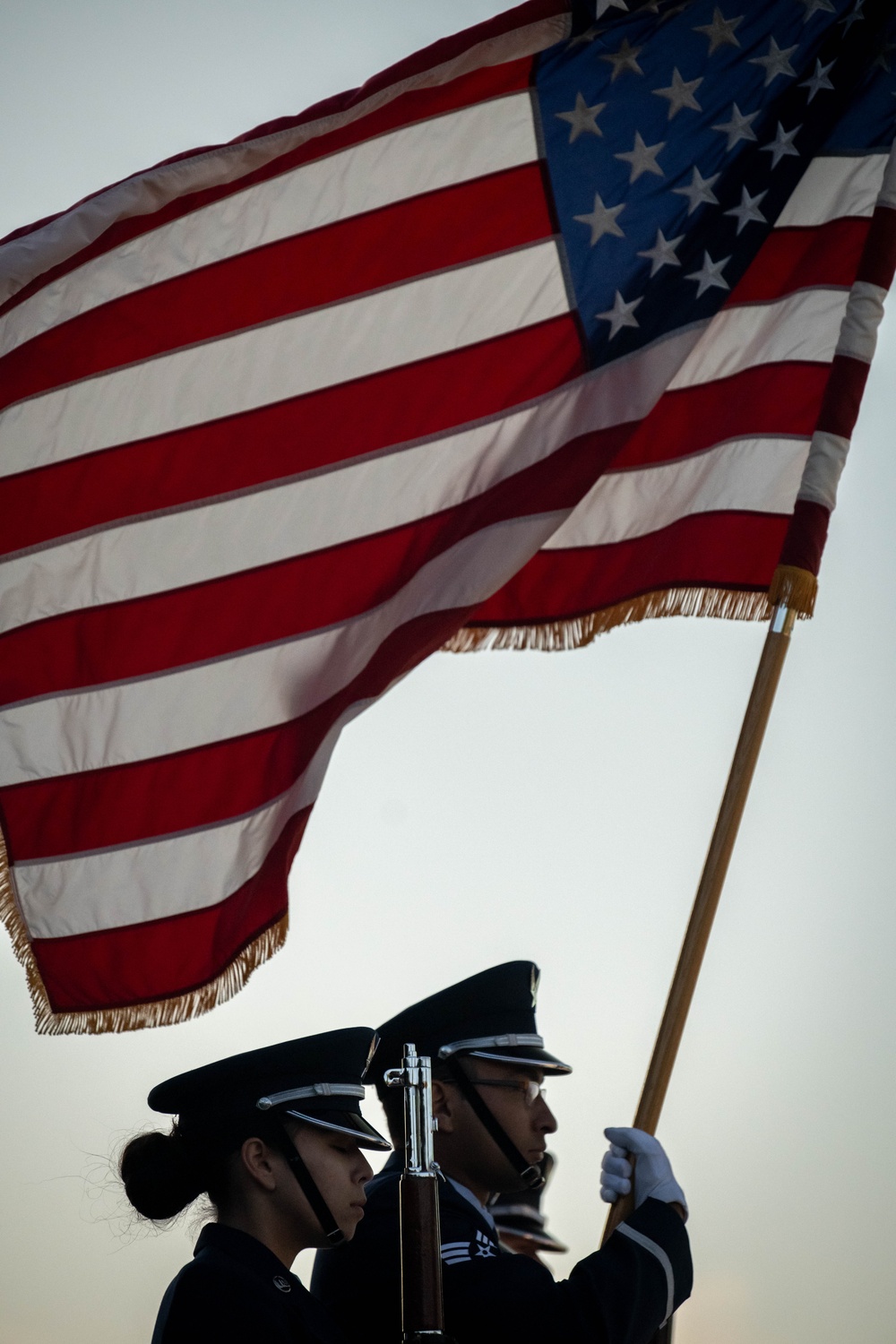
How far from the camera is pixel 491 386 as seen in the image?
5.15 metres

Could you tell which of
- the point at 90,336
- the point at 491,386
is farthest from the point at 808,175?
the point at 90,336

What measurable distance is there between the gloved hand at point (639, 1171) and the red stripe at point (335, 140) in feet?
11.1

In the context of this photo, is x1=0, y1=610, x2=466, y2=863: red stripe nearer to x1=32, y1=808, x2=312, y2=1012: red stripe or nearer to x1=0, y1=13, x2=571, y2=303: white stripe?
x1=32, y1=808, x2=312, y2=1012: red stripe

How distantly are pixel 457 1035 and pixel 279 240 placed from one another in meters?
2.81

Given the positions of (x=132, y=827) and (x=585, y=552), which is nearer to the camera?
(x=132, y=827)

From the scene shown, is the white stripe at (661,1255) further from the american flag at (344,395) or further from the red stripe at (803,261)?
the red stripe at (803,261)

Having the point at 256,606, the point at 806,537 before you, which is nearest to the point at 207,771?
the point at 256,606

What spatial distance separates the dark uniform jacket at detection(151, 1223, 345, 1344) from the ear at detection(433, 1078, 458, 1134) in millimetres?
815

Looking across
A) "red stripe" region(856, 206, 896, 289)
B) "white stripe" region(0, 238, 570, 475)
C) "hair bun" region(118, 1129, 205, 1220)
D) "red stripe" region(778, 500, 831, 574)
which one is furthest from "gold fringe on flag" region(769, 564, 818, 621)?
"hair bun" region(118, 1129, 205, 1220)

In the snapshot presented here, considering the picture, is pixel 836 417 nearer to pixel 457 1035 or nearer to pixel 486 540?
pixel 486 540

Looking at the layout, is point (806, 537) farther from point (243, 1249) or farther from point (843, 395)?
point (243, 1249)

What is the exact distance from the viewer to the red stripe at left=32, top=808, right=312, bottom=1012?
15.5 ft

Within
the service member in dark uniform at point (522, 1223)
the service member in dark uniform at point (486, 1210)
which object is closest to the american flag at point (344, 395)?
the service member in dark uniform at point (486, 1210)

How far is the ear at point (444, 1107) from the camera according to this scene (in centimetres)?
453
